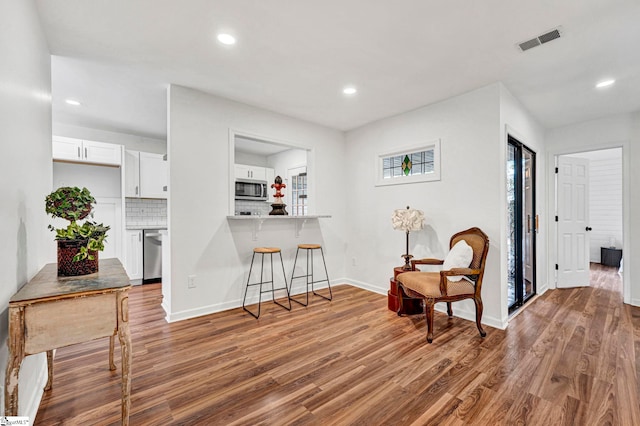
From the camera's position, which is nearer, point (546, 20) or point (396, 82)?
point (546, 20)

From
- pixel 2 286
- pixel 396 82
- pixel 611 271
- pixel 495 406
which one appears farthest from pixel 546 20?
pixel 611 271

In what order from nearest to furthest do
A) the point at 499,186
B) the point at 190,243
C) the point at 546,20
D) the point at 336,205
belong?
1. the point at 546,20
2. the point at 499,186
3. the point at 190,243
4. the point at 336,205

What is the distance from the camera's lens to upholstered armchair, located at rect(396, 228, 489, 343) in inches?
108

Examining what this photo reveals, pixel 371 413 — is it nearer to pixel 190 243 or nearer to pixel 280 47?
pixel 190 243

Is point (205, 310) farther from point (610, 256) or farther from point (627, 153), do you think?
point (610, 256)

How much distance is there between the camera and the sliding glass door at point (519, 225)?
362 centimetres

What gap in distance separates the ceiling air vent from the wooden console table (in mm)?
3445

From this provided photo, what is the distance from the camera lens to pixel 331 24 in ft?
7.16

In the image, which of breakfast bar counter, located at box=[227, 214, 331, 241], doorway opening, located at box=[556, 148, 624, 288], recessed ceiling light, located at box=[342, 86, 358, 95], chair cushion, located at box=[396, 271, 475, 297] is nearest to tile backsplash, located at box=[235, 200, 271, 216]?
breakfast bar counter, located at box=[227, 214, 331, 241]

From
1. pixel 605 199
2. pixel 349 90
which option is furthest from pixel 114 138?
pixel 605 199

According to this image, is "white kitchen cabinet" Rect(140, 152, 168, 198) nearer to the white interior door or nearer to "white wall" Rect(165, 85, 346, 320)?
"white wall" Rect(165, 85, 346, 320)

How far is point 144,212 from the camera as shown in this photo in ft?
16.9

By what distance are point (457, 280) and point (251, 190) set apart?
4.38 m

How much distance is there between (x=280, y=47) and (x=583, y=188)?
18.1 ft
